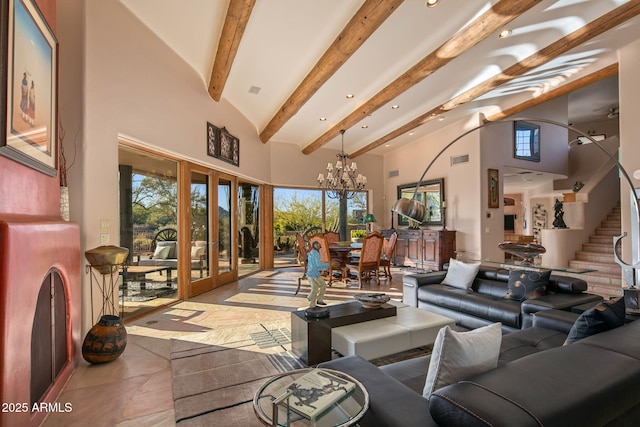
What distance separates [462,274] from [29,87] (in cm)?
469

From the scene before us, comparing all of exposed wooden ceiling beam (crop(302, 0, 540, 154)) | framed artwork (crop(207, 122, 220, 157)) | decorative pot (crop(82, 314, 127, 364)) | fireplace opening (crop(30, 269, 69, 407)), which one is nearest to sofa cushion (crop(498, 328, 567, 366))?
fireplace opening (crop(30, 269, 69, 407))

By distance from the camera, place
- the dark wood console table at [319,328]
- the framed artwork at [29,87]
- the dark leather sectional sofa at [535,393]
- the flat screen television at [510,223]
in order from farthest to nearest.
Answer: the flat screen television at [510,223] < the dark wood console table at [319,328] < the framed artwork at [29,87] < the dark leather sectional sofa at [535,393]

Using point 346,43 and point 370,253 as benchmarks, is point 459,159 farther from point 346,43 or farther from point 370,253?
point 346,43

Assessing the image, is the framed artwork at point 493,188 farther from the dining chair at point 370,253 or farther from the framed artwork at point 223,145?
the framed artwork at point 223,145

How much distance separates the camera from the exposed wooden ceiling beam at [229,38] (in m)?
3.27

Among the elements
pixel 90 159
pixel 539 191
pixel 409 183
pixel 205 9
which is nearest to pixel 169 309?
pixel 90 159

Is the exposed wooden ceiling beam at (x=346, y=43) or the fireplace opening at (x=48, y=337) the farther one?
the exposed wooden ceiling beam at (x=346, y=43)

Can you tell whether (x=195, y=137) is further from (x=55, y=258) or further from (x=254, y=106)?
(x=55, y=258)

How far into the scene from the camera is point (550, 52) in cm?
494

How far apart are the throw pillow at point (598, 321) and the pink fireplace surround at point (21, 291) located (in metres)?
3.26

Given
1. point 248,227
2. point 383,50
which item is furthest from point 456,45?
point 248,227

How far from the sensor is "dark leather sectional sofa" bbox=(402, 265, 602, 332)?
→ 3.17 meters

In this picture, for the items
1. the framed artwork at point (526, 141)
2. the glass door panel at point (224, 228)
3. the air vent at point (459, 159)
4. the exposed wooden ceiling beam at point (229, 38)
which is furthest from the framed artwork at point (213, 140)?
the framed artwork at point (526, 141)

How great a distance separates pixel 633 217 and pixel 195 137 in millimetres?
7163
